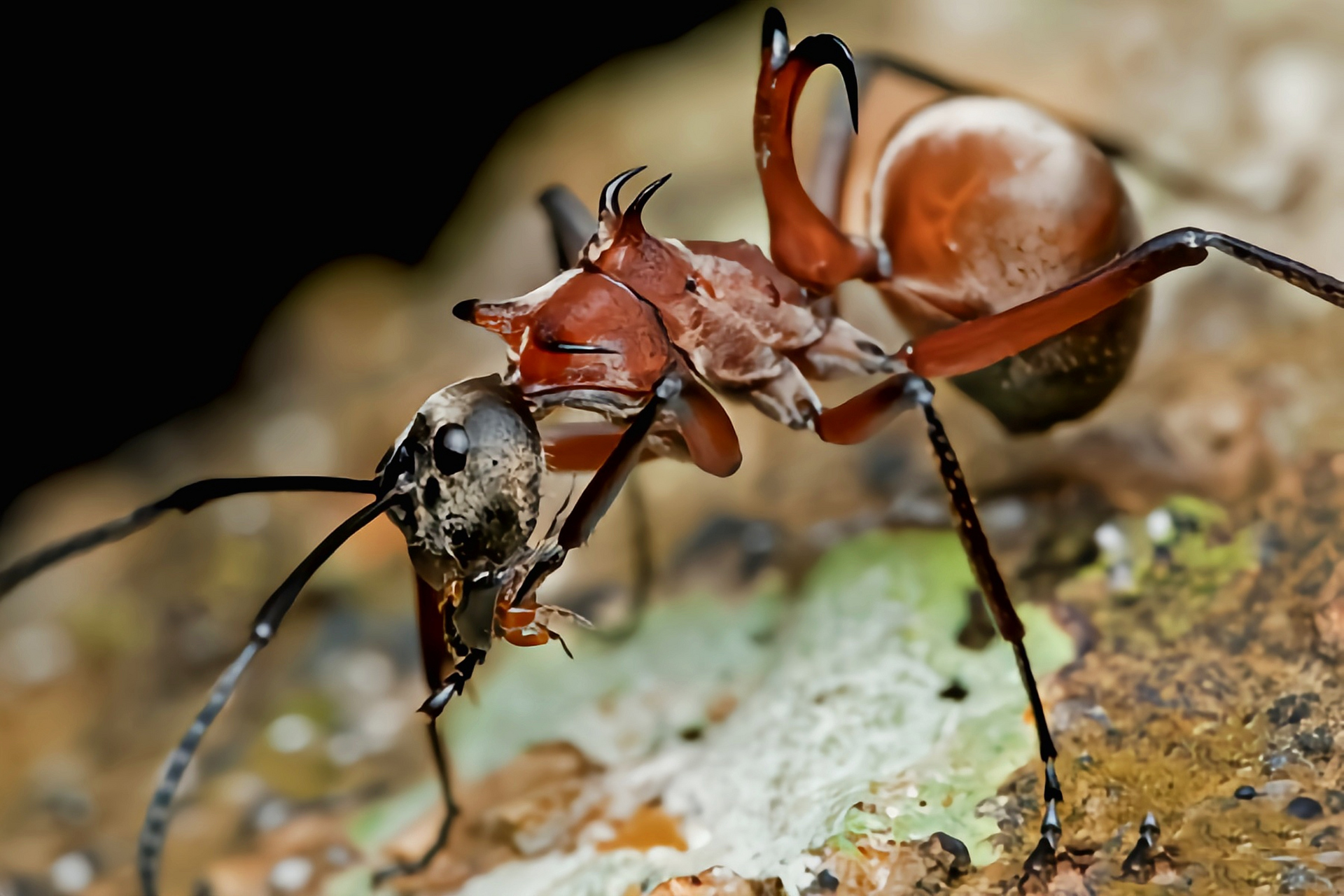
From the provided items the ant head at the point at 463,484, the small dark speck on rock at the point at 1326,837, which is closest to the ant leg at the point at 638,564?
the ant head at the point at 463,484

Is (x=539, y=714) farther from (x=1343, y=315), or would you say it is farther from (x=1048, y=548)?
(x=1343, y=315)

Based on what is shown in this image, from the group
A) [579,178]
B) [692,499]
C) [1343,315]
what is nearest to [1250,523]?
[1343,315]

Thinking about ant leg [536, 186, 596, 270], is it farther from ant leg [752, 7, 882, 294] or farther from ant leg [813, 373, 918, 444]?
ant leg [813, 373, 918, 444]

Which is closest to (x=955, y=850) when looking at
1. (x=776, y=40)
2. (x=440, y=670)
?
(x=440, y=670)

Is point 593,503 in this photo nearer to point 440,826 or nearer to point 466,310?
point 466,310

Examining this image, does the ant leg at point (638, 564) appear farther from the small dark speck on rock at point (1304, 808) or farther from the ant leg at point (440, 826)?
the small dark speck on rock at point (1304, 808)

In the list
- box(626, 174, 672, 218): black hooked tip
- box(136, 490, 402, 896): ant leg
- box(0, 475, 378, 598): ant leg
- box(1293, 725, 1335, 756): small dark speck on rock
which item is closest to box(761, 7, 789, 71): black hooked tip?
box(626, 174, 672, 218): black hooked tip

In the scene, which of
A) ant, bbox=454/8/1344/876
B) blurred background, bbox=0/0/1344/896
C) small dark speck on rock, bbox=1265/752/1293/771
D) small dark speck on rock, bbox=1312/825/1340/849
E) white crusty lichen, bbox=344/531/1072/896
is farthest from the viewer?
blurred background, bbox=0/0/1344/896
